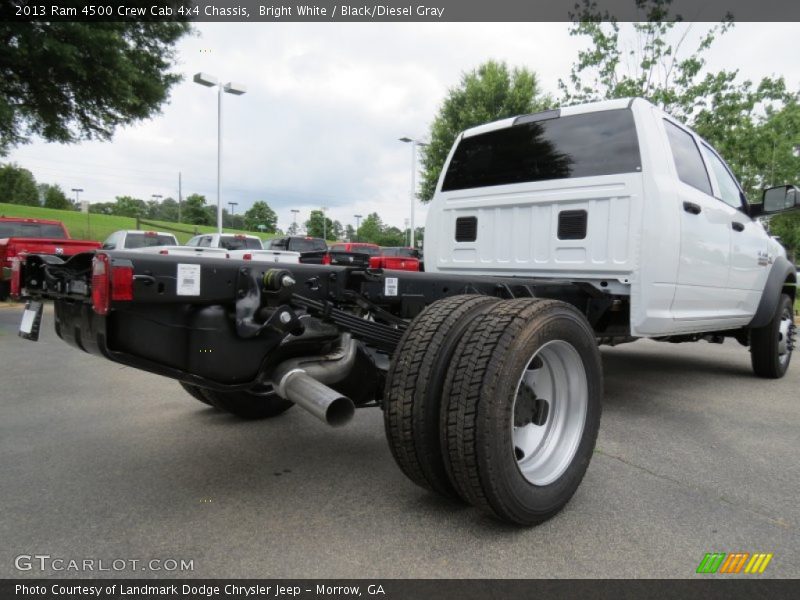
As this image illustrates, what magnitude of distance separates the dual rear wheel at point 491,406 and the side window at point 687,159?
6.31 feet

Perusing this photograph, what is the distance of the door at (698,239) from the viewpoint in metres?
3.85

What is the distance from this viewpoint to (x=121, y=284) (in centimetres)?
215

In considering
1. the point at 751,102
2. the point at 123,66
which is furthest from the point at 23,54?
→ the point at 751,102

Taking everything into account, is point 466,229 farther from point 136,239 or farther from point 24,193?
point 24,193

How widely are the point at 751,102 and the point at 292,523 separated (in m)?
15.2

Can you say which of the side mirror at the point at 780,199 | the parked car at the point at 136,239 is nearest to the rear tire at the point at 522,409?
the side mirror at the point at 780,199

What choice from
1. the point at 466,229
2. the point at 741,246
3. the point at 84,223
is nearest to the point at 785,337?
the point at 741,246

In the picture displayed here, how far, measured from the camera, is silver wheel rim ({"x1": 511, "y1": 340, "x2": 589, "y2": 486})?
9.02ft

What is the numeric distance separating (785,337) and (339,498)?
220 inches

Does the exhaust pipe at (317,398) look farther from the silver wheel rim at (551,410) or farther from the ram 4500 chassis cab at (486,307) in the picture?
the silver wheel rim at (551,410)

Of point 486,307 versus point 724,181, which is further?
point 724,181

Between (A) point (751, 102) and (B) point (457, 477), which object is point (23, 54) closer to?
(B) point (457, 477)

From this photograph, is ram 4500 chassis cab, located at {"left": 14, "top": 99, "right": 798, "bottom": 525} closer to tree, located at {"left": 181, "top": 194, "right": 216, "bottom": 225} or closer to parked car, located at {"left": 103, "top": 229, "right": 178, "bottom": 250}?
parked car, located at {"left": 103, "top": 229, "right": 178, "bottom": 250}
